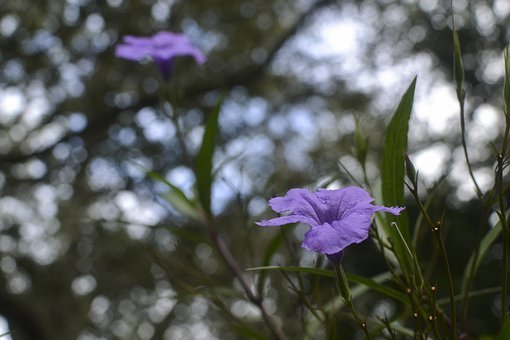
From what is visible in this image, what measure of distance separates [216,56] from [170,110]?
3.95m

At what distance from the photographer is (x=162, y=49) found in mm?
1214

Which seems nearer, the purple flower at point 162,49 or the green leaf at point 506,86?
the green leaf at point 506,86

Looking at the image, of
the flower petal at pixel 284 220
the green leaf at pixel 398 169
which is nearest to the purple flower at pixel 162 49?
the green leaf at pixel 398 169

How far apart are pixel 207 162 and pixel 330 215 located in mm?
477

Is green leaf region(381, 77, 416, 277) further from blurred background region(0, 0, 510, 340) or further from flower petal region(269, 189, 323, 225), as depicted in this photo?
blurred background region(0, 0, 510, 340)

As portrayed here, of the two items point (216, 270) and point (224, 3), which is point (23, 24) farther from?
point (216, 270)

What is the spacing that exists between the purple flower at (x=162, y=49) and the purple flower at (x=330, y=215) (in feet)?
2.18

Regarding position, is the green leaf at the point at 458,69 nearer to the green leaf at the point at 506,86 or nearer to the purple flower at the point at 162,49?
the green leaf at the point at 506,86

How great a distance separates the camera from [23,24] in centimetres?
409

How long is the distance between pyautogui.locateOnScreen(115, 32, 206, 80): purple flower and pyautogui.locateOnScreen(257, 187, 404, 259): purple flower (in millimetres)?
663

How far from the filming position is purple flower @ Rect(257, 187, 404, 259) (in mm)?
492

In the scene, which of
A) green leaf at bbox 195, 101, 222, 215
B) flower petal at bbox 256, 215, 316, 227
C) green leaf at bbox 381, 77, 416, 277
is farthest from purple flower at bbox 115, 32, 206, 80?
flower petal at bbox 256, 215, 316, 227

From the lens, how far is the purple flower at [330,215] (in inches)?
19.4

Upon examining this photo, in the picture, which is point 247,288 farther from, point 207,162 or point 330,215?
point 330,215
